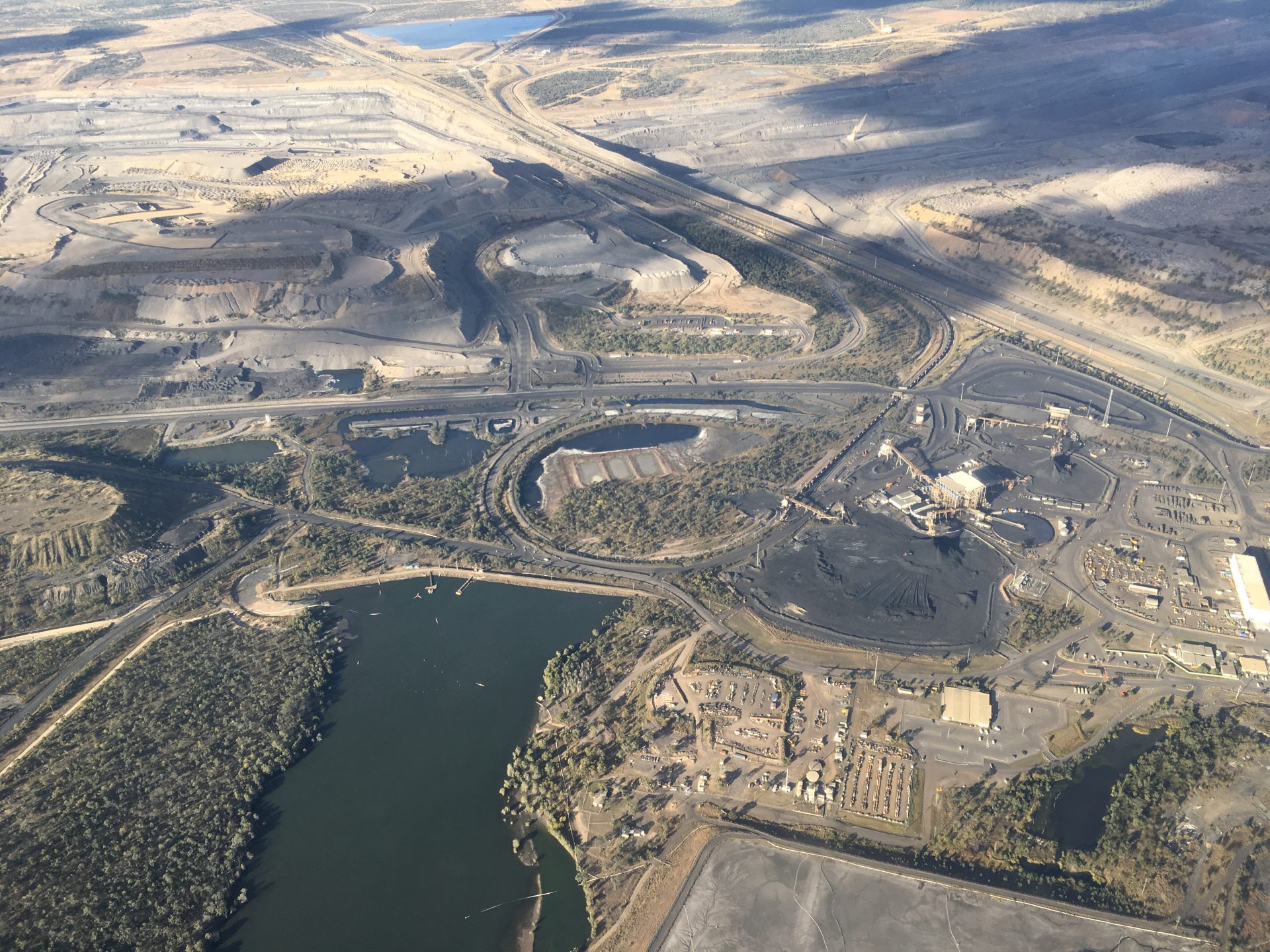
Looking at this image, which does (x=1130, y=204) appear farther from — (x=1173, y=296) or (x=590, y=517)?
(x=590, y=517)

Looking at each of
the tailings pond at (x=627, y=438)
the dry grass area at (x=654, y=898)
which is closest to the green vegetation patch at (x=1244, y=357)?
the tailings pond at (x=627, y=438)

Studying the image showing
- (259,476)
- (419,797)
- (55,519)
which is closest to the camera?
(419,797)

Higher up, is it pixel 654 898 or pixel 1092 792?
pixel 1092 792

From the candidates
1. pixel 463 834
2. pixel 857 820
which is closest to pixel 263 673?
pixel 463 834

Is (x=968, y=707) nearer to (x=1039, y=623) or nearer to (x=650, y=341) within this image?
(x=1039, y=623)

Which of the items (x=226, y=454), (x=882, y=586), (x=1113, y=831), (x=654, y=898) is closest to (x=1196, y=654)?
(x=1113, y=831)

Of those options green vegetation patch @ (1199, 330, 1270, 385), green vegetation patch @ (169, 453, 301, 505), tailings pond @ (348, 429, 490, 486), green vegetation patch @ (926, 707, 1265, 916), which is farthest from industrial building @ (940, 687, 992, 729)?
green vegetation patch @ (1199, 330, 1270, 385)

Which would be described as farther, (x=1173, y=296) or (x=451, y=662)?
(x=1173, y=296)
